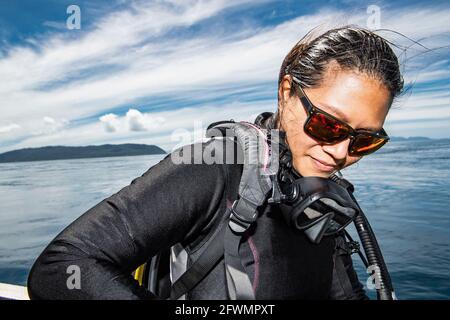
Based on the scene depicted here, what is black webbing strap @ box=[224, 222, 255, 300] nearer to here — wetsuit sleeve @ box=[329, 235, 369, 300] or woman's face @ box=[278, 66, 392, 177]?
woman's face @ box=[278, 66, 392, 177]

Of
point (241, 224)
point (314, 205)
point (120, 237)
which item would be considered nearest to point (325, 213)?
point (314, 205)

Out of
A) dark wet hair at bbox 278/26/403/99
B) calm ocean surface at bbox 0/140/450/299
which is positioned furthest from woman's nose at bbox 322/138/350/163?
calm ocean surface at bbox 0/140/450/299

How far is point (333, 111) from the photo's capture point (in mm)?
1455

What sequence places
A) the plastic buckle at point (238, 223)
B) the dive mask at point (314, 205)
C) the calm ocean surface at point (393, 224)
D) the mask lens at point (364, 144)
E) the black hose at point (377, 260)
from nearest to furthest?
the plastic buckle at point (238, 223)
the dive mask at point (314, 205)
the mask lens at point (364, 144)
the black hose at point (377, 260)
the calm ocean surface at point (393, 224)

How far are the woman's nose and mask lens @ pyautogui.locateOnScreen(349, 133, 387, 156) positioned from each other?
38mm

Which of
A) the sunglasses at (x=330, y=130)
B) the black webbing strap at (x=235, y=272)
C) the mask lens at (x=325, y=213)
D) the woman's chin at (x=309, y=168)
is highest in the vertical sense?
the sunglasses at (x=330, y=130)

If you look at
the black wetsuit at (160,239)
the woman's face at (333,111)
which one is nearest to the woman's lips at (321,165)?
the woman's face at (333,111)

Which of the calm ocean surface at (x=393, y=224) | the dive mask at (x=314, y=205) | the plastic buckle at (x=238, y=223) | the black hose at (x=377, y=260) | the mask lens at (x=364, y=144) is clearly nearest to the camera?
the plastic buckle at (x=238, y=223)

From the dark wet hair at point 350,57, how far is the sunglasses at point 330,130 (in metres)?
0.08

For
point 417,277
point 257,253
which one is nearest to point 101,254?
point 257,253

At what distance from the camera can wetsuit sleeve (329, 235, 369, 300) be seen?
1.88 metres

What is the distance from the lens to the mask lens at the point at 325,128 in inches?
57.6
